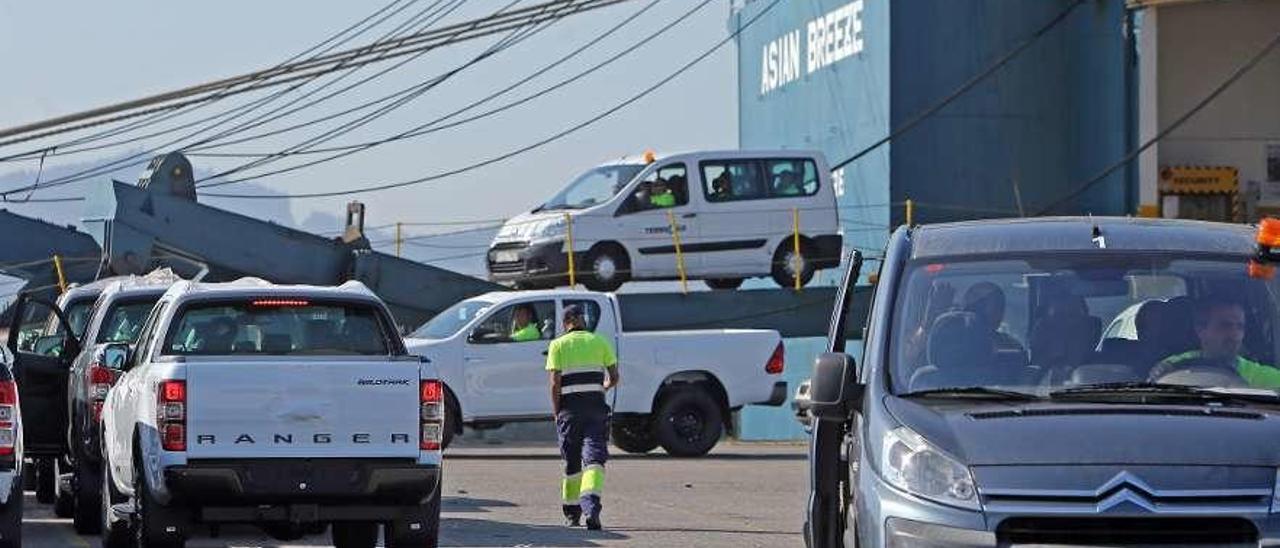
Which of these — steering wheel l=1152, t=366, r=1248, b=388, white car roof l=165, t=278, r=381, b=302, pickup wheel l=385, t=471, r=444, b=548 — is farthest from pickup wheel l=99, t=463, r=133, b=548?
steering wheel l=1152, t=366, r=1248, b=388

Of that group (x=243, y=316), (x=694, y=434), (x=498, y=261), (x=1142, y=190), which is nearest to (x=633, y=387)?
(x=694, y=434)

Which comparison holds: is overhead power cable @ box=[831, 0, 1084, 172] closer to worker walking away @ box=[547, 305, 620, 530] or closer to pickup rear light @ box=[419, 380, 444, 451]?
worker walking away @ box=[547, 305, 620, 530]

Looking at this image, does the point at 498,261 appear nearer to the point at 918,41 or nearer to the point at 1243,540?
the point at 918,41

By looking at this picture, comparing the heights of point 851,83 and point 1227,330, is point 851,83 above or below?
above

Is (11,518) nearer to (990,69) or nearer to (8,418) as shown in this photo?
(8,418)

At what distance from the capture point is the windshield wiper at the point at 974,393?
880 cm

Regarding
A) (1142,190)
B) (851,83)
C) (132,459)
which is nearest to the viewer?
(132,459)

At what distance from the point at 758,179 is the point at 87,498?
1642 centimetres

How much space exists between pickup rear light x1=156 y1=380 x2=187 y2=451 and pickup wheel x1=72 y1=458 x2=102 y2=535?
337 cm

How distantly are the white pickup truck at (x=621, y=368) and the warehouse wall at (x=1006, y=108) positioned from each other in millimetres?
13983

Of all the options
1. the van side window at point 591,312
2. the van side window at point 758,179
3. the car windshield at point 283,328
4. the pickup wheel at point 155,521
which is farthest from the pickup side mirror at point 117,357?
the van side window at point 758,179

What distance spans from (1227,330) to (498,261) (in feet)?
76.6

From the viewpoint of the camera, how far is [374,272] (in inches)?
1284

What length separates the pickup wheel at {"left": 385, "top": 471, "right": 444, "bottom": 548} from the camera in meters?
13.7
